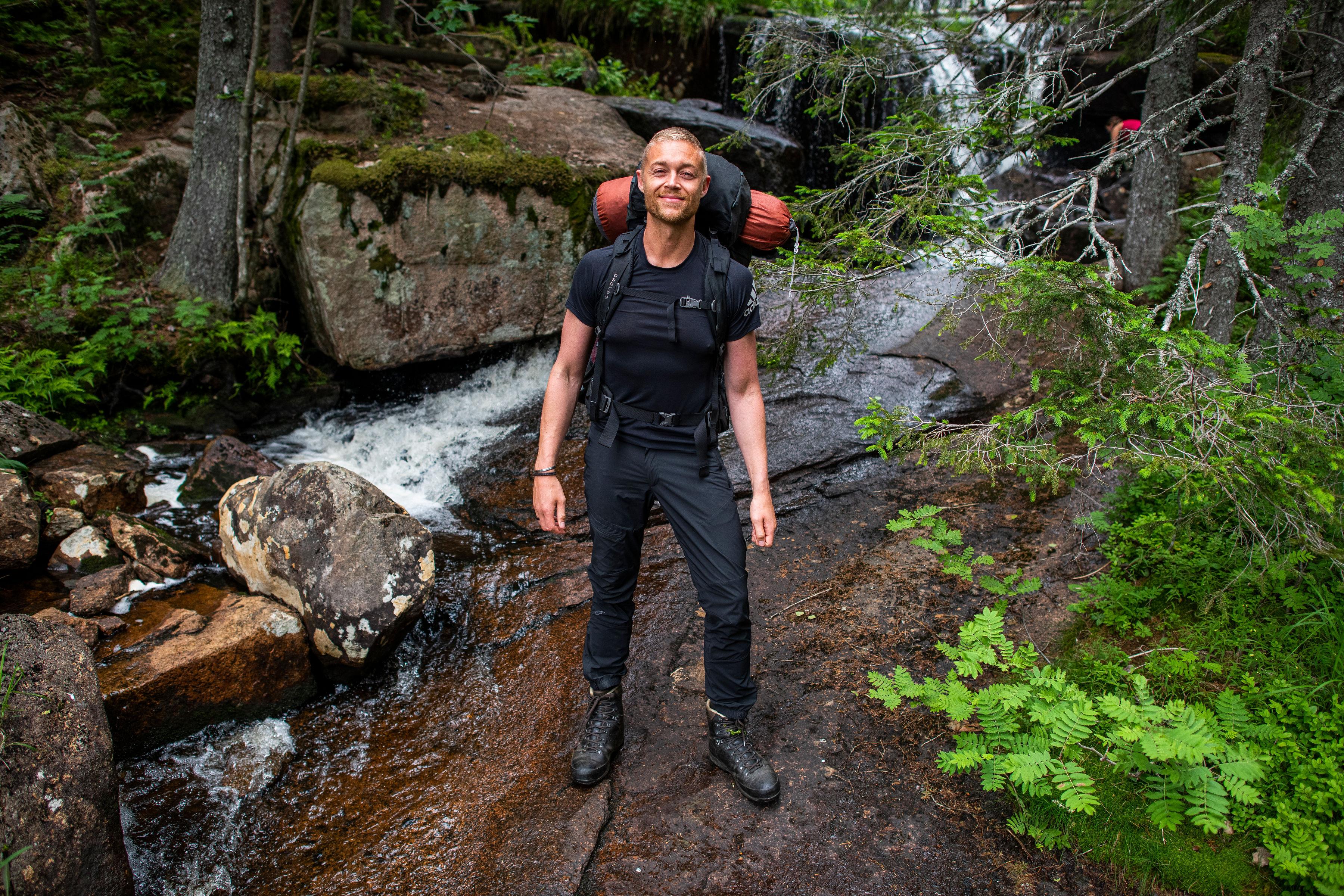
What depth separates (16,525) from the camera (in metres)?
4.27

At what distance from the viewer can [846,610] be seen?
14.0ft

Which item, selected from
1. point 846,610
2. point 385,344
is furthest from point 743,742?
point 385,344

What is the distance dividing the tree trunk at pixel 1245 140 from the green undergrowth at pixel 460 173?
17.8 ft

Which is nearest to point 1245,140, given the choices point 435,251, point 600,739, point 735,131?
point 600,739

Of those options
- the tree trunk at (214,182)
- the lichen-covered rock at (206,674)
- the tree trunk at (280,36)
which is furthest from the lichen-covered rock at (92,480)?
the tree trunk at (280,36)

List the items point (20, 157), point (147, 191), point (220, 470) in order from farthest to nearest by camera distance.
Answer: point (147, 191) < point (20, 157) < point (220, 470)

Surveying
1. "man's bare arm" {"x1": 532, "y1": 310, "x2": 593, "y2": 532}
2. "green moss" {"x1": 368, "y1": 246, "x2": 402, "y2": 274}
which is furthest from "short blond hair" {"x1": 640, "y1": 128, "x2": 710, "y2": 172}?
"green moss" {"x1": 368, "y1": 246, "x2": 402, "y2": 274}

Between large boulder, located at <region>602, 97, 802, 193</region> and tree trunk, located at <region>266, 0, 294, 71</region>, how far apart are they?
150 inches

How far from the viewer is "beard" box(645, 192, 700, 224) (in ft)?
9.36

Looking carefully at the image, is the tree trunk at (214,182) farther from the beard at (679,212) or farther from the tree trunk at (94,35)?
the beard at (679,212)

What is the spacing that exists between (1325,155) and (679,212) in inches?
Result: 176

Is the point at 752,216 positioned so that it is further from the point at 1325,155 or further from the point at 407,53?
the point at 407,53

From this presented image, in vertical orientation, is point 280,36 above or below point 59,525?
above

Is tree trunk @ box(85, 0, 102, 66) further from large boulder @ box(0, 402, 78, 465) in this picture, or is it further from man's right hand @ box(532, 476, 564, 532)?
man's right hand @ box(532, 476, 564, 532)
